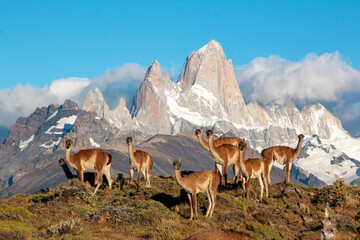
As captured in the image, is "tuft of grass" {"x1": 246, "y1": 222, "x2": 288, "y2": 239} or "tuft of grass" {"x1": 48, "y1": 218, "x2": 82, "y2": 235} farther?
"tuft of grass" {"x1": 246, "y1": 222, "x2": 288, "y2": 239}

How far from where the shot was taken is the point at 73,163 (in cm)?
2872

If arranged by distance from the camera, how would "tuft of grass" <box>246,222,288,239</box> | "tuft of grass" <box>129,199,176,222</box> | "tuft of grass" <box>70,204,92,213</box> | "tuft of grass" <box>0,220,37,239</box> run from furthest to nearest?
"tuft of grass" <box>70,204,92,213</box>
"tuft of grass" <box>129,199,176,222</box>
"tuft of grass" <box>246,222,288,239</box>
"tuft of grass" <box>0,220,37,239</box>

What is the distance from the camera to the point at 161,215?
858 inches

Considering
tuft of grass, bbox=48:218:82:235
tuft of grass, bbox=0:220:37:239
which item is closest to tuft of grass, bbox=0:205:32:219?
tuft of grass, bbox=0:220:37:239

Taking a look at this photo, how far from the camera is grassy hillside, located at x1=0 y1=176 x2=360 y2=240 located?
19109mm

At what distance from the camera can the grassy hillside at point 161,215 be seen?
62.7 feet

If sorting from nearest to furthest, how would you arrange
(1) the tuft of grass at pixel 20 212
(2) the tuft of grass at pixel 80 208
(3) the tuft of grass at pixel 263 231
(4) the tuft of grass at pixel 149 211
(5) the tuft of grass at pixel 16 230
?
1. (5) the tuft of grass at pixel 16 230
2. (3) the tuft of grass at pixel 263 231
3. (4) the tuft of grass at pixel 149 211
4. (1) the tuft of grass at pixel 20 212
5. (2) the tuft of grass at pixel 80 208

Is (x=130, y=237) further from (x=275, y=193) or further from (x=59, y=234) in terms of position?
(x=275, y=193)

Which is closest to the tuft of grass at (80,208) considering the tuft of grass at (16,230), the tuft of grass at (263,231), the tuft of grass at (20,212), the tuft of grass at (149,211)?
the tuft of grass at (20,212)

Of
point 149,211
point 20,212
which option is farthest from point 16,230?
point 149,211

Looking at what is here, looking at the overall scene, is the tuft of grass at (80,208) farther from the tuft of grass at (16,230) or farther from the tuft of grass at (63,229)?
the tuft of grass at (63,229)

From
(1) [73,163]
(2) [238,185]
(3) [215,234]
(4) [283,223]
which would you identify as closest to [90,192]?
(1) [73,163]

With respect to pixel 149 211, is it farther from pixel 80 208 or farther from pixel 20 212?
pixel 20 212

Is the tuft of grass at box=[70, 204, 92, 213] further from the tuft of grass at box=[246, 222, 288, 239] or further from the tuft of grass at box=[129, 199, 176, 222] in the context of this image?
the tuft of grass at box=[246, 222, 288, 239]
